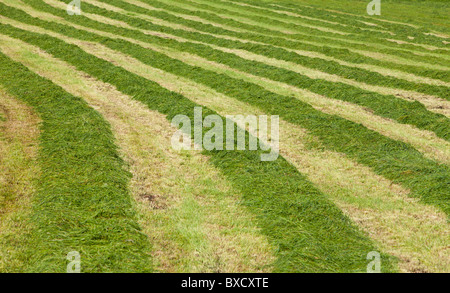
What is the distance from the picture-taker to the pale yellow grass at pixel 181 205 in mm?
6227

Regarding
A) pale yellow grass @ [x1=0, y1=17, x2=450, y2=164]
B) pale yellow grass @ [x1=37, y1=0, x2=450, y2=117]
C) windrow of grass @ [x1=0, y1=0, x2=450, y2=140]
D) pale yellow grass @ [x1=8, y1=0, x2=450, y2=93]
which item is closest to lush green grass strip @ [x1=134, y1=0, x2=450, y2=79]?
pale yellow grass @ [x1=8, y1=0, x2=450, y2=93]

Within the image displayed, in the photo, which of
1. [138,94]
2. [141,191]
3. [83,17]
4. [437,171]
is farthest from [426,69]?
[83,17]

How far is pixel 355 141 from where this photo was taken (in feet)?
35.1

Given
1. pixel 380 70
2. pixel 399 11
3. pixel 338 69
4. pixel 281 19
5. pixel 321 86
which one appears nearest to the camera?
pixel 321 86

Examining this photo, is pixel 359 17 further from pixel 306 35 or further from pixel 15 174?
pixel 15 174

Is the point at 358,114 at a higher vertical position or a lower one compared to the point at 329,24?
lower

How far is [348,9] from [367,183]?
1145 inches

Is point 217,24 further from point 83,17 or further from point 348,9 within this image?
point 348,9

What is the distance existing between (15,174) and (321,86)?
10.4m

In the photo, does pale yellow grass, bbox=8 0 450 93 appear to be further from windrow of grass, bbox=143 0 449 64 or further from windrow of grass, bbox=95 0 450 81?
windrow of grass, bbox=143 0 449 64

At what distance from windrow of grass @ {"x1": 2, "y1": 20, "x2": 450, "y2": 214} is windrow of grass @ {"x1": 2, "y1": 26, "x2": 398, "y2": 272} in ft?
6.46

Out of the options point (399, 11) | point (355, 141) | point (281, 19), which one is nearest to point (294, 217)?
point (355, 141)

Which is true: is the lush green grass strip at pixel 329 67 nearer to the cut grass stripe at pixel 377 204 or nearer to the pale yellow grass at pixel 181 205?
the cut grass stripe at pixel 377 204

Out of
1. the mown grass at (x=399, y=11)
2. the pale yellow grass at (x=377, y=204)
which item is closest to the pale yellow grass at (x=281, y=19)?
the mown grass at (x=399, y=11)
